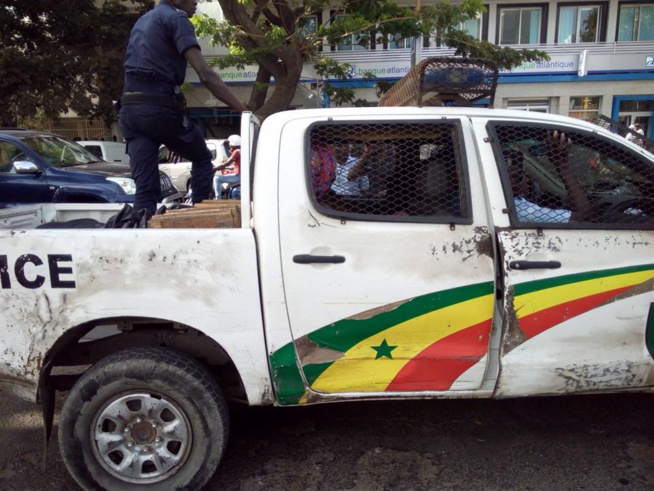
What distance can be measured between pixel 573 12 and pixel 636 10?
6.91ft

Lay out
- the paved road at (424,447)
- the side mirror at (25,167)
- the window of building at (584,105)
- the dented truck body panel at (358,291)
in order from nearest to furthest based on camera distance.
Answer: the dented truck body panel at (358,291) < the paved road at (424,447) < the side mirror at (25,167) < the window of building at (584,105)

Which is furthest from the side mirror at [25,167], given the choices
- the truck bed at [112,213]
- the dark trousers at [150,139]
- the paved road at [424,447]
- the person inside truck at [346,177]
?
the person inside truck at [346,177]

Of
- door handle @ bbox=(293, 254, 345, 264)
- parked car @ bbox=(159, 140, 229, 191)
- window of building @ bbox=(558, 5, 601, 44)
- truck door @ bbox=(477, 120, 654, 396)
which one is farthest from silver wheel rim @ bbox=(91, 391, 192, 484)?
window of building @ bbox=(558, 5, 601, 44)

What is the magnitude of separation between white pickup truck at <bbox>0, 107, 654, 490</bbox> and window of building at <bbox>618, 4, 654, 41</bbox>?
61.6 feet

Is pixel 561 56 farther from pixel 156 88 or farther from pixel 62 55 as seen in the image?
pixel 156 88

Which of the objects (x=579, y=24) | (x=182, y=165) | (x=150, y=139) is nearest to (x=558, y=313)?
(x=150, y=139)

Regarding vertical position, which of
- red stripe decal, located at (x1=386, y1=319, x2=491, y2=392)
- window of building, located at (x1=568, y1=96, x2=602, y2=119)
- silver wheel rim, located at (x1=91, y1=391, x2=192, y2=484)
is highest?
window of building, located at (x1=568, y1=96, x2=602, y2=119)

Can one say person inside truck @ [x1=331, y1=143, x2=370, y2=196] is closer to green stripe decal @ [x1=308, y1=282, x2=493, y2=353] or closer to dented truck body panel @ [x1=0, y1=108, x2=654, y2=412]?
dented truck body panel @ [x1=0, y1=108, x2=654, y2=412]

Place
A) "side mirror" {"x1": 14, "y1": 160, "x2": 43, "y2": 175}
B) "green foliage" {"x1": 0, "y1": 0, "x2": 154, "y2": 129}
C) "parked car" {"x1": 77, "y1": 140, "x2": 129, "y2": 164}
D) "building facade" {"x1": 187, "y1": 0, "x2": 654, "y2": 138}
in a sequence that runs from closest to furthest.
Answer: "side mirror" {"x1": 14, "y1": 160, "x2": 43, "y2": 175} < "parked car" {"x1": 77, "y1": 140, "x2": 129, "y2": 164} < "green foliage" {"x1": 0, "y1": 0, "x2": 154, "y2": 129} < "building facade" {"x1": 187, "y1": 0, "x2": 654, "y2": 138}

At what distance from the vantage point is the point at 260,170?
247 cm

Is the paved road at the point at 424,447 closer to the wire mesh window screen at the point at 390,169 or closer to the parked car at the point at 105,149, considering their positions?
the wire mesh window screen at the point at 390,169

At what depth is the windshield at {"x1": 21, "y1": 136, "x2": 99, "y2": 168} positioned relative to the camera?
779 cm

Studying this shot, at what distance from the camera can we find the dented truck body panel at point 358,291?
2383mm

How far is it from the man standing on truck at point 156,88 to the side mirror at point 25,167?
4639 mm
